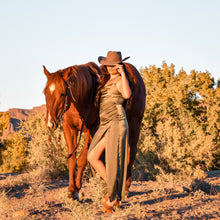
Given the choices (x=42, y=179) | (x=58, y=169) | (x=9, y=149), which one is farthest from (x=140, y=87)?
(x=9, y=149)

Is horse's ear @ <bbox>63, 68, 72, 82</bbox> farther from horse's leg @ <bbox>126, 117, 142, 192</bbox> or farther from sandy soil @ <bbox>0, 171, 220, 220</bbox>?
horse's leg @ <bbox>126, 117, 142, 192</bbox>

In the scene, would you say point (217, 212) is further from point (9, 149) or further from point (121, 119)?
point (9, 149)

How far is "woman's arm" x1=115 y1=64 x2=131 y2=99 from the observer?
4602 mm

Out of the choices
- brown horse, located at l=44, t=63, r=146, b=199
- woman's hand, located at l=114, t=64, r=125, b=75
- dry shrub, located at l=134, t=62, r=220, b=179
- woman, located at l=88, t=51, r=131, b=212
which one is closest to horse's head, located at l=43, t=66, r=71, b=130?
brown horse, located at l=44, t=63, r=146, b=199

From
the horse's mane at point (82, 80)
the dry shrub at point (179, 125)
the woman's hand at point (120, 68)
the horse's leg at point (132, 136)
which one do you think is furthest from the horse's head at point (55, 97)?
the dry shrub at point (179, 125)

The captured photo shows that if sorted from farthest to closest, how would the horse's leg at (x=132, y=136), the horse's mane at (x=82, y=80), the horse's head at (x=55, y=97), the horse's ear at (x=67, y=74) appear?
1. the horse's leg at (x=132, y=136)
2. the horse's mane at (x=82, y=80)
3. the horse's ear at (x=67, y=74)
4. the horse's head at (x=55, y=97)

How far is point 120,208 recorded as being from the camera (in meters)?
4.80

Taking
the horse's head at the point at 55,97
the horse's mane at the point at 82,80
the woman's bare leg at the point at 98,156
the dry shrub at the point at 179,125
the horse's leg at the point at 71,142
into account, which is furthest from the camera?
the dry shrub at the point at 179,125

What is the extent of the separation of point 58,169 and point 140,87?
4654mm

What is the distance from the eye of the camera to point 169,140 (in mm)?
12148

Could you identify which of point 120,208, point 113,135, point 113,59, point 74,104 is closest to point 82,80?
point 74,104

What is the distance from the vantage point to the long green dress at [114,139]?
466cm

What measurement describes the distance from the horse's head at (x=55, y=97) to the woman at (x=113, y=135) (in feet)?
1.96

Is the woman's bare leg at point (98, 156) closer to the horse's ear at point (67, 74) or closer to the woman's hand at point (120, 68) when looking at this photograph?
the woman's hand at point (120, 68)
